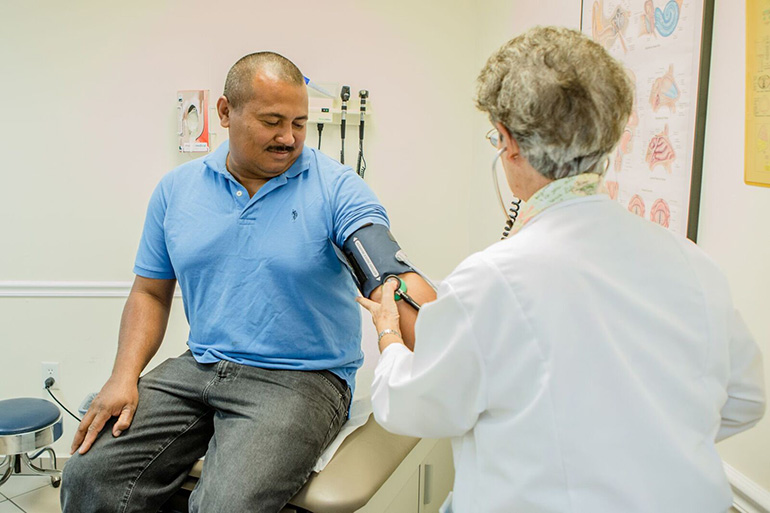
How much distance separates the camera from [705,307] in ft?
2.93

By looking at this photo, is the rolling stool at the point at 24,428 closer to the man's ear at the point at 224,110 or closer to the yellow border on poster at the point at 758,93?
the man's ear at the point at 224,110

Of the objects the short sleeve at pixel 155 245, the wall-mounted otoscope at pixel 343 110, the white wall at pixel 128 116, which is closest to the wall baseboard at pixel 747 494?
the short sleeve at pixel 155 245

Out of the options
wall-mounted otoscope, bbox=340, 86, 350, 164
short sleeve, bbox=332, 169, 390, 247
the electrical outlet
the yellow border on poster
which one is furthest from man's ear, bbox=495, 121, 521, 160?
the electrical outlet

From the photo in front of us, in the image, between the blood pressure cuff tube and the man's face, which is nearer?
the blood pressure cuff tube

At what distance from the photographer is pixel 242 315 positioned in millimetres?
1582

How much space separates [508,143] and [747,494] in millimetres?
778

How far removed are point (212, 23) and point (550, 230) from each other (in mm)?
2151

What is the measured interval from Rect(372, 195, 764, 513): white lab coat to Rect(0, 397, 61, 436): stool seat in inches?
74.7

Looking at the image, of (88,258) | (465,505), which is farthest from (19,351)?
(465,505)

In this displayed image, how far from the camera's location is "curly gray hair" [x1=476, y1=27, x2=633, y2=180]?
2.86ft

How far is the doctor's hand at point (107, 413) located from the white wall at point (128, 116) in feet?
3.98

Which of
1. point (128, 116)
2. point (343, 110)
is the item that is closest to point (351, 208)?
point (343, 110)

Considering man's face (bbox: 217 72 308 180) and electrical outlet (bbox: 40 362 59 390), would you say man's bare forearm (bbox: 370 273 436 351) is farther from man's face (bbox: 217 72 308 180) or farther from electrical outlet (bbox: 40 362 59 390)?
electrical outlet (bbox: 40 362 59 390)

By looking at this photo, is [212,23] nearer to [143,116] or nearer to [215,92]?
[215,92]
